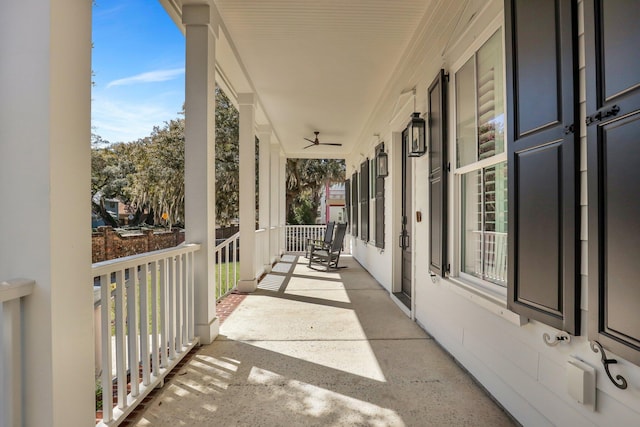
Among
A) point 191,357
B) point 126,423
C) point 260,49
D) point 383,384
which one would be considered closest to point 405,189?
point 260,49

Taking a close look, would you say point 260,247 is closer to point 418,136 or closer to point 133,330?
point 418,136

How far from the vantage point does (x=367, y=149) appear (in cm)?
744

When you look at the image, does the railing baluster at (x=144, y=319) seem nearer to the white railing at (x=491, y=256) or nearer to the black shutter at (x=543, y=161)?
the black shutter at (x=543, y=161)

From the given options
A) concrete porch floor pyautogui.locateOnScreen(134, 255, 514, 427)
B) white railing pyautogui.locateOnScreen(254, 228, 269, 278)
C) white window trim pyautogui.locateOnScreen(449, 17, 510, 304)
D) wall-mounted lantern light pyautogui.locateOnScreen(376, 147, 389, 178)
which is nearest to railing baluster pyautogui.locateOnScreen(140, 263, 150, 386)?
concrete porch floor pyautogui.locateOnScreen(134, 255, 514, 427)

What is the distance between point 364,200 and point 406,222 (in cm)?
272

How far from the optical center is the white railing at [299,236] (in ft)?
37.7

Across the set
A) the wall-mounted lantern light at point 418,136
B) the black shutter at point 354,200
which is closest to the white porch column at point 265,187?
the black shutter at point 354,200

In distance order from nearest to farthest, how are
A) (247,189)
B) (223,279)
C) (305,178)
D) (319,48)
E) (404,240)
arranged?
(319,48), (404,240), (247,189), (223,279), (305,178)

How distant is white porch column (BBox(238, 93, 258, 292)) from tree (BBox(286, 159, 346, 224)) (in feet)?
33.7

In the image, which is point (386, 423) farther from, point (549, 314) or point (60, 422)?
point (60, 422)

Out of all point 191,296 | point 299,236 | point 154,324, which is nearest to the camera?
point 154,324

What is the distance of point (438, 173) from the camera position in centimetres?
298

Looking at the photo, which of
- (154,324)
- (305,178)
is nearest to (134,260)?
(154,324)

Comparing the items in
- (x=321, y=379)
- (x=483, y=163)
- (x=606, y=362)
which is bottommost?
(x=321, y=379)
